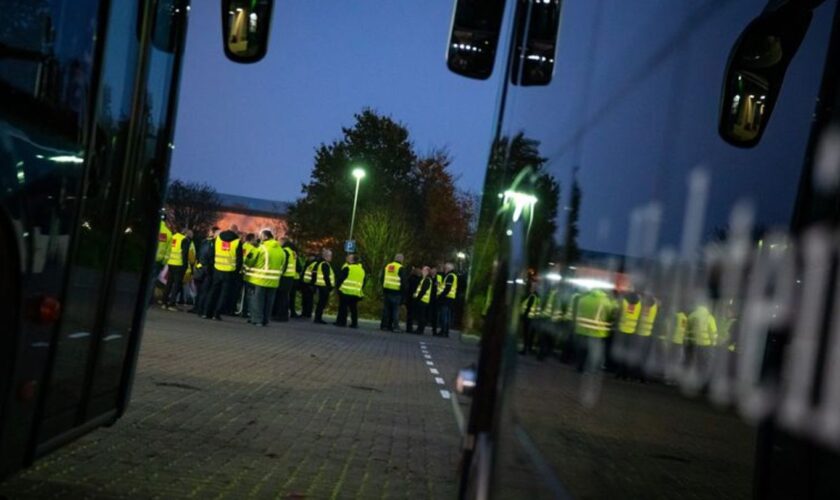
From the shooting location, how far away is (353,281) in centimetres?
2895

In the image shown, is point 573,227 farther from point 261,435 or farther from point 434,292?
point 434,292

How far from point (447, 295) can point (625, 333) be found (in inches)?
1126

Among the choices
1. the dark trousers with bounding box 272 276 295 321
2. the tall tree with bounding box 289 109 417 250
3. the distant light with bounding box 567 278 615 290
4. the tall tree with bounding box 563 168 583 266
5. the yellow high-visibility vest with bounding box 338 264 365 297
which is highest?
the tall tree with bounding box 289 109 417 250

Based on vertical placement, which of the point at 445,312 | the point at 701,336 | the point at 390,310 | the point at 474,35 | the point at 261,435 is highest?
the point at 474,35

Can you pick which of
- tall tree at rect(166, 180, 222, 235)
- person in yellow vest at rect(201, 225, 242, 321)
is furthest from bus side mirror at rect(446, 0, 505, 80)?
tall tree at rect(166, 180, 222, 235)

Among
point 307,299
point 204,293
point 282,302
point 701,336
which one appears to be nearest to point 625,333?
point 701,336

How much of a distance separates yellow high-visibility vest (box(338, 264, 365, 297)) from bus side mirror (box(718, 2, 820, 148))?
88.7 feet

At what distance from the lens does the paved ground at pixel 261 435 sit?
21.0ft

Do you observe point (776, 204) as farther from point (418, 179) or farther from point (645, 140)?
point (418, 179)

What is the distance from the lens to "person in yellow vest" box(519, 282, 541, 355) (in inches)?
137

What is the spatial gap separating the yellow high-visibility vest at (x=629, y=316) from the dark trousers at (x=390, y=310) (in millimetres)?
27901

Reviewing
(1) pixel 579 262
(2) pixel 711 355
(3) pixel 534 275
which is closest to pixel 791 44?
(2) pixel 711 355

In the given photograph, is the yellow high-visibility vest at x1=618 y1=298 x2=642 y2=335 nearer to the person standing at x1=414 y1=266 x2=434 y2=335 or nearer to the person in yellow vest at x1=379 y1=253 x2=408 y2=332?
the person in yellow vest at x1=379 y1=253 x2=408 y2=332

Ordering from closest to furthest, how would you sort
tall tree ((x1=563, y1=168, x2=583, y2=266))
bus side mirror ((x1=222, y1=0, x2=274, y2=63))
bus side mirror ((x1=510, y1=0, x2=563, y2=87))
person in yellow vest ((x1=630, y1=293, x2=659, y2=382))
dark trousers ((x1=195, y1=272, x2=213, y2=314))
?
person in yellow vest ((x1=630, y1=293, x2=659, y2=382)) → tall tree ((x1=563, y1=168, x2=583, y2=266)) → bus side mirror ((x1=510, y1=0, x2=563, y2=87)) → bus side mirror ((x1=222, y1=0, x2=274, y2=63)) → dark trousers ((x1=195, y1=272, x2=213, y2=314))
